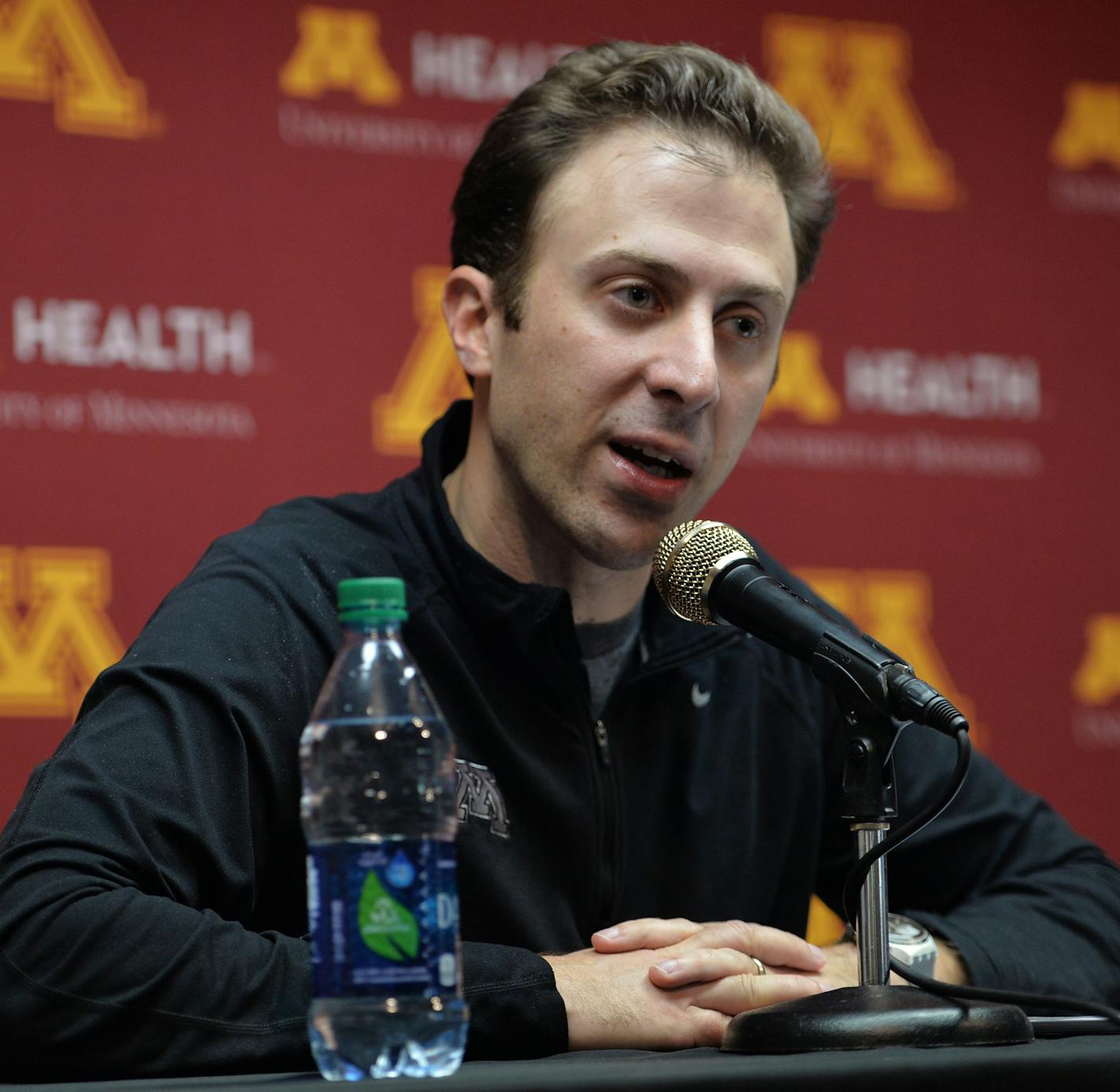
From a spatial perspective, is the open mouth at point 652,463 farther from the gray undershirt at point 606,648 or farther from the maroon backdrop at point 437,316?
the maroon backdrop at point 437,316

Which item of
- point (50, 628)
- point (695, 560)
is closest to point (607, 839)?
point (695, 560)

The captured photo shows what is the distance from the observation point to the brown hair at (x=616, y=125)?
1.74 m

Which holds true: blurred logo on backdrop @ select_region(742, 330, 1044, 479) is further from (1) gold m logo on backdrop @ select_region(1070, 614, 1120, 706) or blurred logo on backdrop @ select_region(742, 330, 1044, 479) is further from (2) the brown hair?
(2) the brown hair

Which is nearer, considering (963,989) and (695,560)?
(963,989)

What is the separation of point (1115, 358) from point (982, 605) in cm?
59

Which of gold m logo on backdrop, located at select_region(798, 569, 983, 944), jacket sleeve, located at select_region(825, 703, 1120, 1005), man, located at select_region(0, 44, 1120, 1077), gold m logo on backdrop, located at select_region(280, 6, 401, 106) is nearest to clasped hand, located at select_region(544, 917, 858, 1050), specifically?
man, located at select_region(0, 44, 1120, 1077)

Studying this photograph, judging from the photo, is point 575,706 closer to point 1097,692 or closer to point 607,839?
point 607,839

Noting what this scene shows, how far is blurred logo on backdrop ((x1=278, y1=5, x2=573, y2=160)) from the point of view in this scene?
2543mm

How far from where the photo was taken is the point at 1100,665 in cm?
290

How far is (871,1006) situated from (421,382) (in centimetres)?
171

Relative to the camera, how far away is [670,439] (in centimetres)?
160

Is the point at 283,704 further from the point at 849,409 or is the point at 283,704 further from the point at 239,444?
the point at 849,409

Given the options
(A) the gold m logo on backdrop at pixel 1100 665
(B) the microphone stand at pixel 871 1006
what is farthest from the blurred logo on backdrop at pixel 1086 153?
(B) the microphone stand at pixel 871 1006

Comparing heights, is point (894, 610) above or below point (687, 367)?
below
